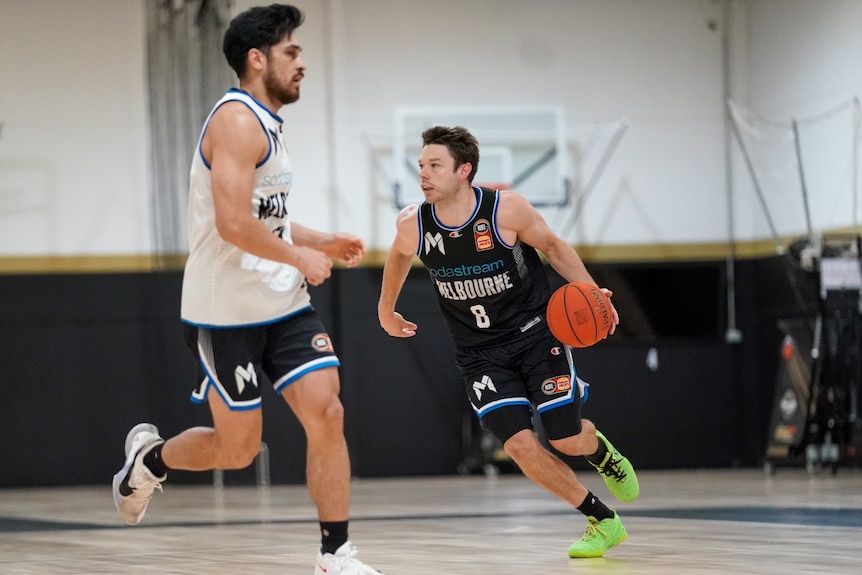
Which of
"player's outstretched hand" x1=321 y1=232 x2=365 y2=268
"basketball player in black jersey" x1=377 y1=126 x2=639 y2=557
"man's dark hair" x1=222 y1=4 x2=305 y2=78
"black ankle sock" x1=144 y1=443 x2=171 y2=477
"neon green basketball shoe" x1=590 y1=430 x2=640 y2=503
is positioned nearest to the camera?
"man's dark hair" x1=222 y1=4 x2=305 y2=78

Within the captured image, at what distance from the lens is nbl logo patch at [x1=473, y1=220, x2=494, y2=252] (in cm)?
535

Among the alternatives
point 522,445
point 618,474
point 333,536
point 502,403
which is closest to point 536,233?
point 502,403

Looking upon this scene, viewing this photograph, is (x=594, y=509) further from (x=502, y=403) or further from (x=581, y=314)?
(x=581, y=314)

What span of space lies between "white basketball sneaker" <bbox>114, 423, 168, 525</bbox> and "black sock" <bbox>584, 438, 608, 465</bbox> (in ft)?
5.89

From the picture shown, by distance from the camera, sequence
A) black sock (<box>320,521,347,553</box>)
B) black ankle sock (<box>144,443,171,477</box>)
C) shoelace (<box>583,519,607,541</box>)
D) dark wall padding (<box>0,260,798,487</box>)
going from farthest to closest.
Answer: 1. dark wall padding (<box>0,260,798,487</box>)
2. shoelace (<box>583,519,607,541</box>)
3. black ankle sock (<box>144,443,171,477</box>)
4. black sock (<box>320,521,347,553</box>)

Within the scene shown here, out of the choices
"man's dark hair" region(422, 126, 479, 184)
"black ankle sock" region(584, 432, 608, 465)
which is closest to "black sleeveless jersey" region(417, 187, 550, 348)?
"man's dark hair" region(422, 126, 479, 184)

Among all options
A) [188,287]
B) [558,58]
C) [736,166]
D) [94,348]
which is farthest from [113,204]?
[188,287]

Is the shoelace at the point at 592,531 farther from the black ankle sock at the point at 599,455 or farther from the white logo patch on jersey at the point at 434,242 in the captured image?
the white logo patch on jersey at the point at 434,242

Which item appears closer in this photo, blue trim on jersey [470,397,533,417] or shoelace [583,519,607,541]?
shoelace [583,519,607,541]

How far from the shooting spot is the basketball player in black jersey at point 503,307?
5.27 meters

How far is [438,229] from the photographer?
540 centimetres

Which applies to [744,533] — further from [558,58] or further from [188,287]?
[558,58]

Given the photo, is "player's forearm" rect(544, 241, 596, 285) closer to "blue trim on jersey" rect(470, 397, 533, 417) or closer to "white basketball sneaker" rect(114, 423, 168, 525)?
"blue trim on jersey" rect(470, 397, 533, 417)

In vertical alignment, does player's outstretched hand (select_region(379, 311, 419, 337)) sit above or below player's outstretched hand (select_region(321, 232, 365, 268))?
below
